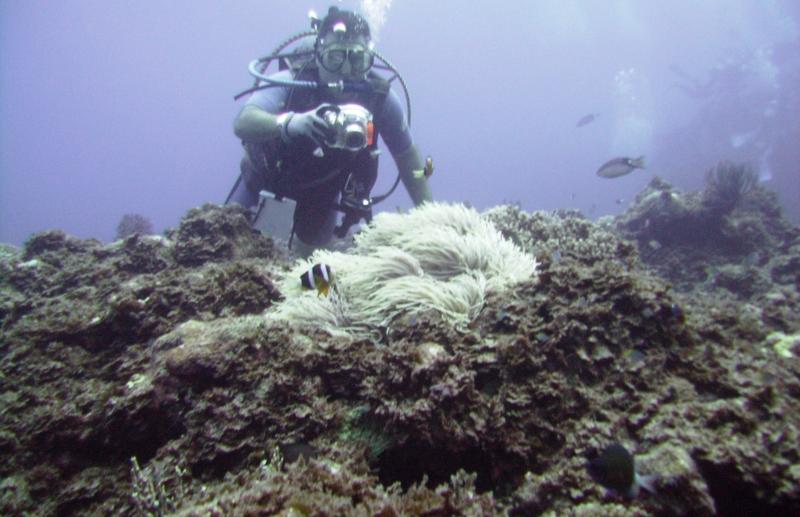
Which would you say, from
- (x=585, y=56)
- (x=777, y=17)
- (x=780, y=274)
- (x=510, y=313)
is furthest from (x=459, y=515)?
(x=585, y=56)

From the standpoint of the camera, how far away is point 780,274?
6879 millimetres

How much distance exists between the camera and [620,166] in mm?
8406

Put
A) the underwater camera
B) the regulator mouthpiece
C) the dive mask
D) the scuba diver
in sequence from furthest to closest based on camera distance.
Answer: the regulator mouthpiece < the dive mask < the scuba diver < the underwater camera

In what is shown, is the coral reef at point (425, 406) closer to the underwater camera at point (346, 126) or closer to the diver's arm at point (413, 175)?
the underwater camera at point (346, 126)

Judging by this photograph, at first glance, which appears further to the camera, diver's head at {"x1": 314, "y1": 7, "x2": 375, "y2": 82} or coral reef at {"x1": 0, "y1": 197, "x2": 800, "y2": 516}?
diver's head at {"x1": 314, "y1": 7, "x2": 375, "y2": 82}

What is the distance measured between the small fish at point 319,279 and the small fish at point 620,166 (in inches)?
283

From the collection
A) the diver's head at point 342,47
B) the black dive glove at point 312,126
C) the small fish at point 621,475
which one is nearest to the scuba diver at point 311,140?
the diver's head at point 342,47

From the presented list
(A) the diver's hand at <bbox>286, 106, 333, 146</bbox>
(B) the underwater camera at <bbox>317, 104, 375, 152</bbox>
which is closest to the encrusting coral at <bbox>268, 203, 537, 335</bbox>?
(B) the underwater camera at <bbox>317, 104, 375, 152</bbox>

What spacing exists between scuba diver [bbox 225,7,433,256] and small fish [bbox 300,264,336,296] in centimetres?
254

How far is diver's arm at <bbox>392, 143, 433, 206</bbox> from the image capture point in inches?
262

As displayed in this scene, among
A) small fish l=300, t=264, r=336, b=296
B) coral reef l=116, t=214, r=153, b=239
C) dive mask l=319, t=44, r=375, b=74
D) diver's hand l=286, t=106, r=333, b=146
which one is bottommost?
small fish l=300, t=264, r=336, b=296

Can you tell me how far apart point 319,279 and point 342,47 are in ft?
13.2

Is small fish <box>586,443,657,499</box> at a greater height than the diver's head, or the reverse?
the diver's head

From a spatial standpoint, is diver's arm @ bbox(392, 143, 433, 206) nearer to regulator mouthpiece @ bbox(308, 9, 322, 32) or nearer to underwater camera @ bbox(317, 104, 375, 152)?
underwater camera @ bbox(317, 104, 375, 152)
